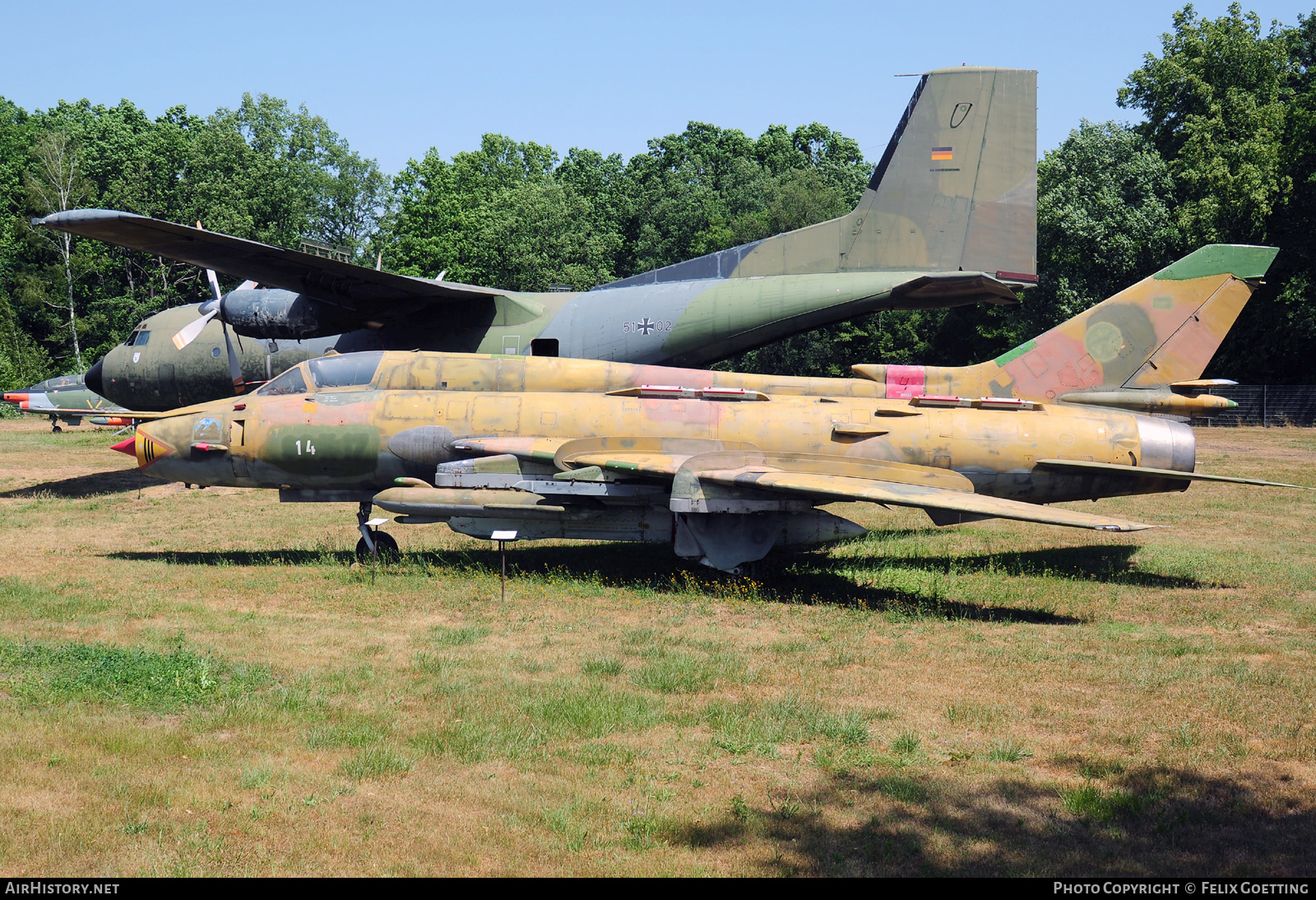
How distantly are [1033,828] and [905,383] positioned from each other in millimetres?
11561

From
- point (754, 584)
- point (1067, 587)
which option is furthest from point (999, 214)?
point (754, 584)

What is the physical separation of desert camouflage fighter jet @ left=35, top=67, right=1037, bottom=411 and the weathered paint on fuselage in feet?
14.3

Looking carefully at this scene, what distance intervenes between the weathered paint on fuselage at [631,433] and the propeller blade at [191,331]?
28.2 ft

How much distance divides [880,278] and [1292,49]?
2158 inches

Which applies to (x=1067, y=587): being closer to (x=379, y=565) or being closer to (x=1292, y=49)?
(x=379, y=565)

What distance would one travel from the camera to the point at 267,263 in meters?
18.6

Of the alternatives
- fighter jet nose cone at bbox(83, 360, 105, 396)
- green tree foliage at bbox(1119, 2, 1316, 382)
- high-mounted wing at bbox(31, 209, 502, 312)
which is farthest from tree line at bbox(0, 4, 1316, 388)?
high-mounted wing at bbox(31, 209, 502, 312)

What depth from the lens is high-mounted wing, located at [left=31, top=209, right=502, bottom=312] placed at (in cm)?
1686

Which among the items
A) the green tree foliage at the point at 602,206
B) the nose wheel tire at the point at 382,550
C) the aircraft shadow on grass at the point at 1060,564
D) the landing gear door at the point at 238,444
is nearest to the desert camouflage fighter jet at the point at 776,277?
the landing gear door at the point at 238,444

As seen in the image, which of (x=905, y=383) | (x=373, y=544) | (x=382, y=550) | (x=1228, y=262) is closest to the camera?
(x=373, y=544)

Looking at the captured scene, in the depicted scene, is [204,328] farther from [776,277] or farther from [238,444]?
[776,277]

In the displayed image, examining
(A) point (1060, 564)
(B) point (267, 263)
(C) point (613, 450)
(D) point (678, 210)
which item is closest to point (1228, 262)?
(A) point (1060, 564)

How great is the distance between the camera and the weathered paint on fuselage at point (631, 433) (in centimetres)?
1508

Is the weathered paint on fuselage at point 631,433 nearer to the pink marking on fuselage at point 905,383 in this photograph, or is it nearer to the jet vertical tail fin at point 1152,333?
the pink marking on fuselage at point 905,383
